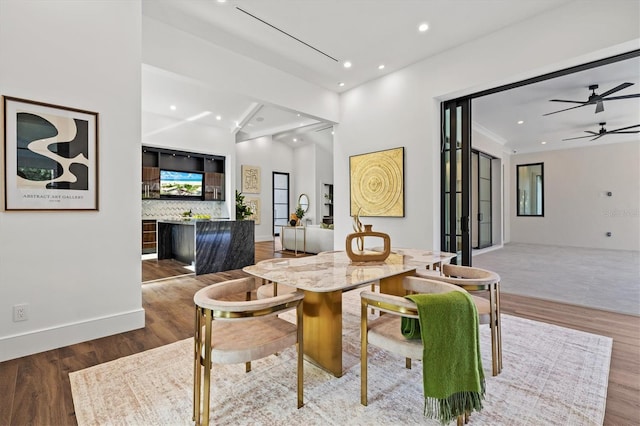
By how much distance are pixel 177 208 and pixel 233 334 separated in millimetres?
7274

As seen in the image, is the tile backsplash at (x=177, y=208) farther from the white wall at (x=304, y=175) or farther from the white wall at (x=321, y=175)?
the white wall at (x=321, y=175)

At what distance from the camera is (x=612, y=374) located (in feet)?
6.70

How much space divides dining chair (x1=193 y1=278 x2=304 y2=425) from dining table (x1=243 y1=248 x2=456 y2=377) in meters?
0.23

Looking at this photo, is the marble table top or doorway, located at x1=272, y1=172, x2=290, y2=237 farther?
doorway, located at x1=272, y1=172, x2=290, y2=237

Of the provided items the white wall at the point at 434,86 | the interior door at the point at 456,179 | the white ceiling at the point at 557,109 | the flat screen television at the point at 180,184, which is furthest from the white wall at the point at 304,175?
the interior door at the point at 456,179

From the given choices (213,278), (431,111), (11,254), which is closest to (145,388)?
(11,254)

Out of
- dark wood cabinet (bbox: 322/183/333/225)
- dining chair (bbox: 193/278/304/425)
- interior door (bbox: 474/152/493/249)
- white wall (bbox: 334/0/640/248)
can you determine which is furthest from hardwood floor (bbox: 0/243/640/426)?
dark wood cabinet (bbox: 322/183/333/225)

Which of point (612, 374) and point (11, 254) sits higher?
point (11, 254)

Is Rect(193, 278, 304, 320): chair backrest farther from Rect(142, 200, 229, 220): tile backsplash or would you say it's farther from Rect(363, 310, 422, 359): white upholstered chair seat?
Rect(142, 200, 229, 220): tile backsplash

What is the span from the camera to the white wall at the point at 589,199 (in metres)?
7.88

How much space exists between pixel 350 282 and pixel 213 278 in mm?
3718

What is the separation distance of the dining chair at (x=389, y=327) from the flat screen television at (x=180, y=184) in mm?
7445

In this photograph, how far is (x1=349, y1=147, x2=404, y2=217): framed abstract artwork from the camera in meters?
4.75

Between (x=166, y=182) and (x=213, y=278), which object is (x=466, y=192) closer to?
(x=213, y=278)
